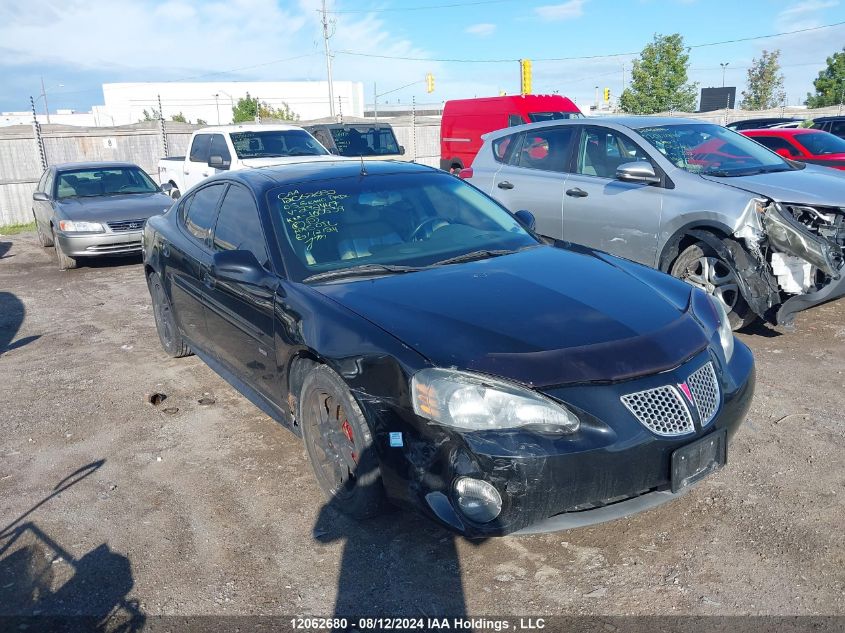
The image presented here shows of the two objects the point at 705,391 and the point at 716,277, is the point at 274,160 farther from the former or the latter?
the point at 705,391

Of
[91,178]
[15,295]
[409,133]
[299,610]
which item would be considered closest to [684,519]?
[299,610]

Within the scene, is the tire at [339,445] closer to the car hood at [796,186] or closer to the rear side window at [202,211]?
the rear side window at [202,211]

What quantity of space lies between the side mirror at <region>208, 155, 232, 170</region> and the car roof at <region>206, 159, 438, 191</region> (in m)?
6.46

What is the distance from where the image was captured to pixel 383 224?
4031 millimetres

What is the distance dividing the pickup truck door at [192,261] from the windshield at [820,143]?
12274mm

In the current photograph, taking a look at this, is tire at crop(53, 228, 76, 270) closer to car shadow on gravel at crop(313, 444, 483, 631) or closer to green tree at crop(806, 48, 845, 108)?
car shadow on gravel at crop(313, 444, 483, 631)

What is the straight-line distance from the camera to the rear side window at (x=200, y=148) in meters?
12.1

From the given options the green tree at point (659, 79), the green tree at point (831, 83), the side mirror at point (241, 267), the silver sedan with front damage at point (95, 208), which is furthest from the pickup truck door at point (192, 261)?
the green tree at point (831, 83)

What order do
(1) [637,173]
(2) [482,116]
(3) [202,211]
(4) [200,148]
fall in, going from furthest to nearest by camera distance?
(2) [482,116]
(4) [200,148]
(1) [637,173]
(3) [202,211]

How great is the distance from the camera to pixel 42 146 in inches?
695

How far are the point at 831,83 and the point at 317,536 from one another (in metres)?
50.1

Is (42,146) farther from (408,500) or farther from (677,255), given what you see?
(408,500)

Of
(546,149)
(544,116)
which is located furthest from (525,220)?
(544,116)

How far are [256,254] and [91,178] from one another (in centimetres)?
866
